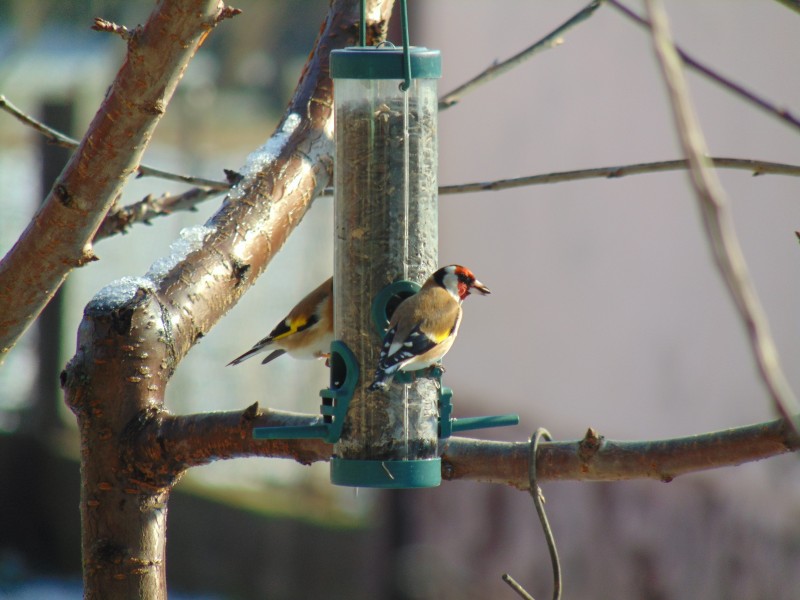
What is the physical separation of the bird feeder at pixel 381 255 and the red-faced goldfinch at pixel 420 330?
0.14ft

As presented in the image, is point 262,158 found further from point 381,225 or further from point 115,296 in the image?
point 115,296

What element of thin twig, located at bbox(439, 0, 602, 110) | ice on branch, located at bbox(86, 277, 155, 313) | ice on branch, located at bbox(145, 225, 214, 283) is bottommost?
ice on branch, located at bbox(86, 277, 155, 313)

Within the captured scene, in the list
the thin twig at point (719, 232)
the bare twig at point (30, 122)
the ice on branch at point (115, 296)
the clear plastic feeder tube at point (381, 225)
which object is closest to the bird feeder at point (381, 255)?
the clear plastic feeder tube at point (381, 225)

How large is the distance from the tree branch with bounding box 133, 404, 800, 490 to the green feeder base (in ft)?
0.29

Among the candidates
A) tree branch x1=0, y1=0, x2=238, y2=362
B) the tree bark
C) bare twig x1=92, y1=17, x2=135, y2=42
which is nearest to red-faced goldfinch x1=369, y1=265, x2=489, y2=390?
the tree bark

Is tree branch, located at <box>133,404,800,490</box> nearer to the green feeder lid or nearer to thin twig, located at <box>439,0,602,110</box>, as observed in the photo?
the green feeder lid

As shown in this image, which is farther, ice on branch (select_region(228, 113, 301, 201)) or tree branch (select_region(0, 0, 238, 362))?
ice on branch (select_region(228, 113, 301, 201))

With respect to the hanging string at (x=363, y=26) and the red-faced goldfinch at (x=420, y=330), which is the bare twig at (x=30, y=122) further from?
the red-faced goldfinch at (x=420, y=330)

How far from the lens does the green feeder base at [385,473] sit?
8.11 feet

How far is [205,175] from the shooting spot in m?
7.83

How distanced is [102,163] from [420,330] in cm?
91

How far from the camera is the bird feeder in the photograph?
2658mm

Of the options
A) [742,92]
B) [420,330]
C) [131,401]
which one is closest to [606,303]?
[420,330]

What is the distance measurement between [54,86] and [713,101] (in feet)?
15.4
